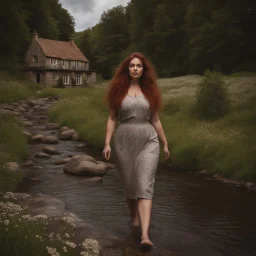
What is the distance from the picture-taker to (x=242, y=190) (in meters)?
9.45

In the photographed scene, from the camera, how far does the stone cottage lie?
53.1 metres

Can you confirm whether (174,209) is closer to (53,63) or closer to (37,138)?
(37,138)

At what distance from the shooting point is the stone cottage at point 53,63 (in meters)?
53.1

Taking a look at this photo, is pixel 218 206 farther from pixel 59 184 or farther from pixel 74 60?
pixel 74 60

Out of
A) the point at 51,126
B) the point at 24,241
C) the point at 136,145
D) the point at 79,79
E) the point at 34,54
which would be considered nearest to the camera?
the point at 24,241

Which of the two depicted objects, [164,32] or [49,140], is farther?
[164,32]

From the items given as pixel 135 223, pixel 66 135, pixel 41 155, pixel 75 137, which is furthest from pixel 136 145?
pixel 66 135

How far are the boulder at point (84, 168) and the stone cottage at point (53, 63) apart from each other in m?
42.2

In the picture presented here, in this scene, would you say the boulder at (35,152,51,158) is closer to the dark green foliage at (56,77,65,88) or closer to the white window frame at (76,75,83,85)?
the dark green foliage at (56,77,65,88)

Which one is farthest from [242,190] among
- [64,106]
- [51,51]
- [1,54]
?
[51,51]

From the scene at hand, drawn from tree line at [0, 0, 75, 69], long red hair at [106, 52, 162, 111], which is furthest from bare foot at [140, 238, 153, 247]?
tree line at [0, 0, 75, 69]

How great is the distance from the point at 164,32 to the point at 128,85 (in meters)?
46.4

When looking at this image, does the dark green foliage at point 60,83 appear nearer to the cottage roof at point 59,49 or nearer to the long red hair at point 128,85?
the cottage roof at point 59,49

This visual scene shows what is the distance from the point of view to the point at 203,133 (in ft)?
42.3
